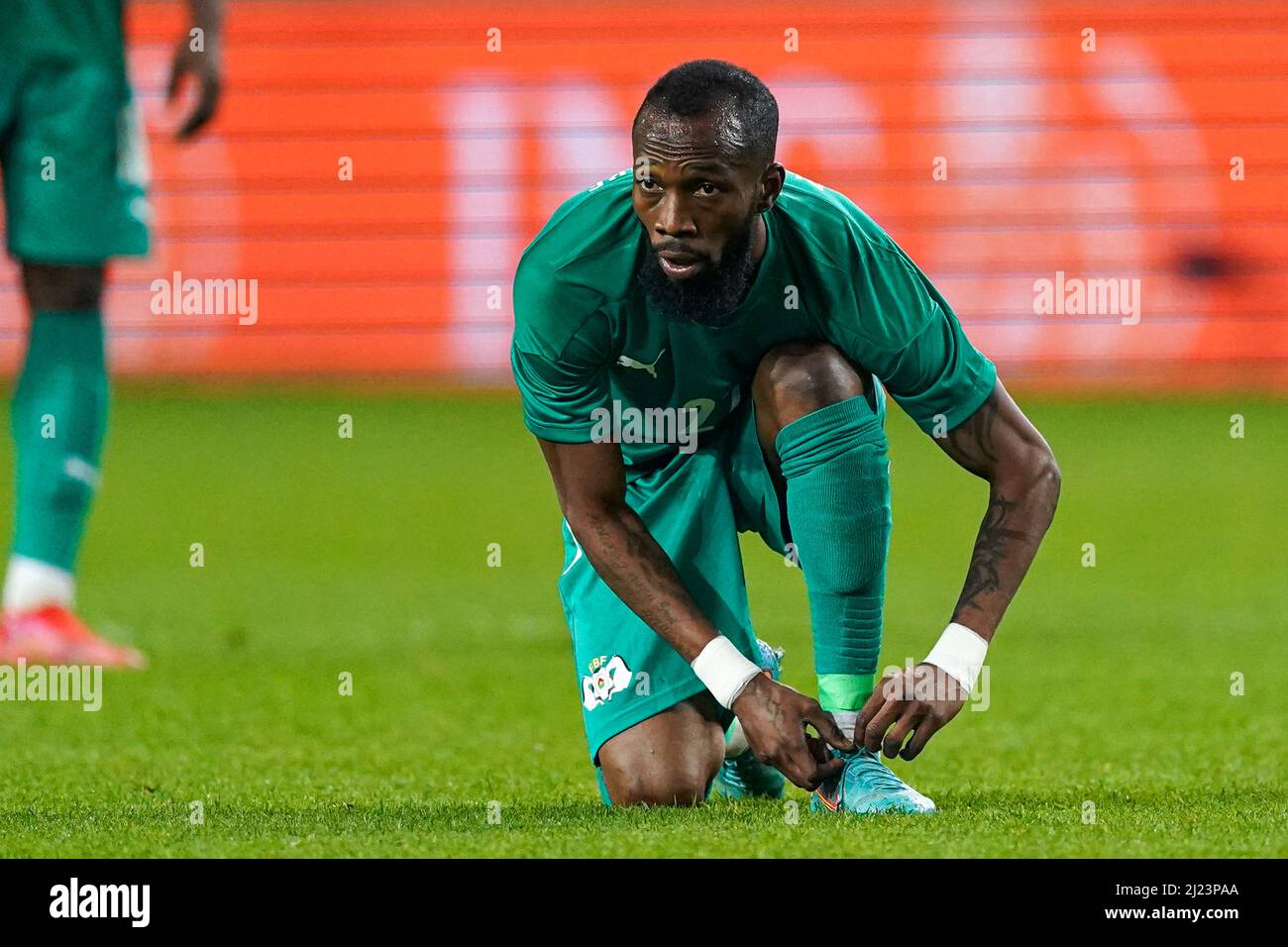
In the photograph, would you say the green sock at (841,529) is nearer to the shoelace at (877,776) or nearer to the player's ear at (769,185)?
the shoelace at (877,776)

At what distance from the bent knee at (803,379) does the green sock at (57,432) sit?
8.16ft

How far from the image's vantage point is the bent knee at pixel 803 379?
3.31 meters

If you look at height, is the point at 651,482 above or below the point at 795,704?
above

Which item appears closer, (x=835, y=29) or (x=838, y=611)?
(x=838, y=611)

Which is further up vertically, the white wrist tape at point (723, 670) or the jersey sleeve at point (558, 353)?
the jersey sleeve at point (558, 353)

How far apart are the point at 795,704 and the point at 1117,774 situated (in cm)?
97

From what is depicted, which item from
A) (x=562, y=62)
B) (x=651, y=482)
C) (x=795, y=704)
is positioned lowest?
(x=795, y=704)

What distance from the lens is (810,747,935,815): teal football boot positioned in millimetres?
3266

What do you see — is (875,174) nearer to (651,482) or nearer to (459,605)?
(459,605)

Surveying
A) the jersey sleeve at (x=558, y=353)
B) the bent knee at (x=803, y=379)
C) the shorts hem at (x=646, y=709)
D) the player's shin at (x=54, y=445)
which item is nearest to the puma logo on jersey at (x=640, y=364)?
the jersey sleeve at (x=558, y=353)

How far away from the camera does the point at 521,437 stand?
10.8 meters

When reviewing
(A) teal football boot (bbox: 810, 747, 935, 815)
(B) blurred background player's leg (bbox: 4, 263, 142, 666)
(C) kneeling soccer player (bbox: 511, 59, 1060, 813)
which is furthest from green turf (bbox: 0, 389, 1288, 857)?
(B) blurred background player's leg (bbox: 4, 263, 142, 666)

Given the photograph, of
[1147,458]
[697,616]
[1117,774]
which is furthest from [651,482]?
[1147,458]

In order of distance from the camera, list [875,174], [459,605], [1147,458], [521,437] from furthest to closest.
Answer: [875,174] < [521,437] < [1147,458] < [459,605]
